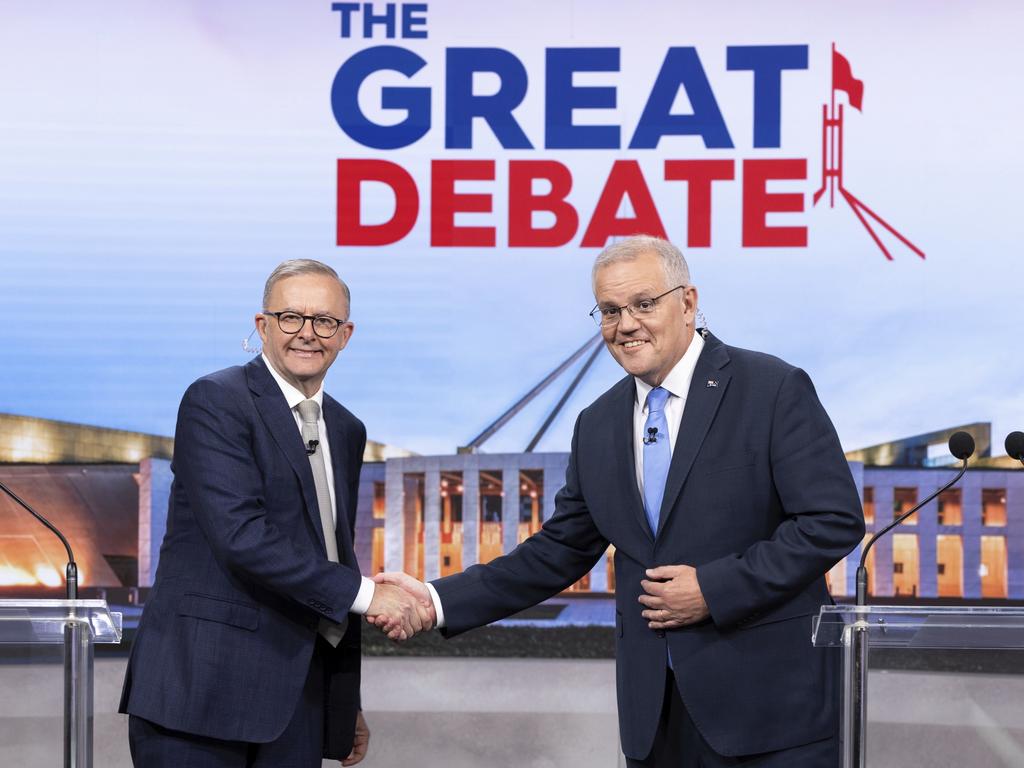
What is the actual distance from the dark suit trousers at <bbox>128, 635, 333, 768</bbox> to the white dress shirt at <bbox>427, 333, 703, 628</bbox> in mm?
810

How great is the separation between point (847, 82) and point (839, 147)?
25 cm

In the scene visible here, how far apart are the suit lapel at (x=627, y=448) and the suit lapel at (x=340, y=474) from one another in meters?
0.60

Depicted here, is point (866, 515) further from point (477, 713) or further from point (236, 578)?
point (236, 578)

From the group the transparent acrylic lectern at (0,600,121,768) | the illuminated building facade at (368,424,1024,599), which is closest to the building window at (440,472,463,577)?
the illuminated building facade at (368,424,1024,599)

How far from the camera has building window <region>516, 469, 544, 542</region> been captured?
436 centimetres

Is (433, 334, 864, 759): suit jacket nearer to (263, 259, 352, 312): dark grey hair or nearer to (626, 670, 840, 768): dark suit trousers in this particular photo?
(626, 670, 840, 768): dark suit trousers

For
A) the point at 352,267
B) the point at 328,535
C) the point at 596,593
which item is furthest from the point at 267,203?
the point at 328,535

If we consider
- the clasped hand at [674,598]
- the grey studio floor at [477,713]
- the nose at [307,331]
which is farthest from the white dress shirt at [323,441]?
the grey studio floor at [477,713]

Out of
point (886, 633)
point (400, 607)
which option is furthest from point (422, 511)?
point (886, 633)

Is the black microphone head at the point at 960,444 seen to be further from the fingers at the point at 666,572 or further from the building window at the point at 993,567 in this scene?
the building window at the point at 993,567

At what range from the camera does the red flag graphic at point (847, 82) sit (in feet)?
14.3

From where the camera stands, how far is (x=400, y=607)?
8.75ft

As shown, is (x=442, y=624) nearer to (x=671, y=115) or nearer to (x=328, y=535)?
(x=328, y=535)

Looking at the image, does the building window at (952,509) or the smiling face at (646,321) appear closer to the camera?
the smiling face at (646,321)
